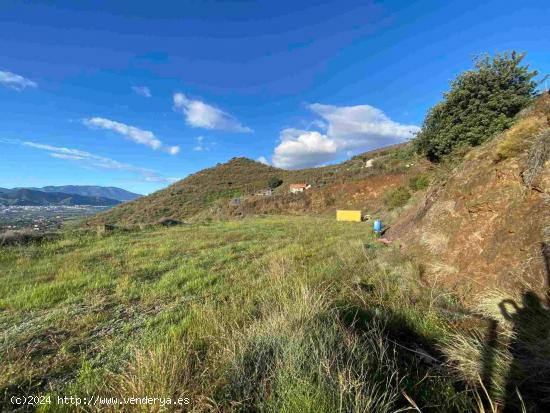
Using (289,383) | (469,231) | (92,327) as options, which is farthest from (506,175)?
(92,327)

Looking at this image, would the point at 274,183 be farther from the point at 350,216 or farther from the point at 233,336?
the point at 233,336

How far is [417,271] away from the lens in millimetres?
5504

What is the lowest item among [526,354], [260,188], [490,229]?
[526,354]

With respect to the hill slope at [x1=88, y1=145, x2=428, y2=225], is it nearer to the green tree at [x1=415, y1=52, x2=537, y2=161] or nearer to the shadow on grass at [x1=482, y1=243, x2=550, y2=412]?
the green tree at [x1=415, y1=52, x2=537, y2=161]

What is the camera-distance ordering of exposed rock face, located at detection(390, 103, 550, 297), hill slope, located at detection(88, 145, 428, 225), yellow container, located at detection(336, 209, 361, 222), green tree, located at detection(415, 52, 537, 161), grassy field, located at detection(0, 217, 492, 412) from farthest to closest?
hill slope, located at detection(88, 145, 428, 225), yellow container, located at detection(336, 209, 361, 222), green tree, located at detection(415, 52, 537, 161), exposed rock face, located at detection(390, 103, 550, 297), grassy field, located at detection(0, 217, 492, 412)

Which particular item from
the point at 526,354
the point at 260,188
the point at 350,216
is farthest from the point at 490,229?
the point at 260,188

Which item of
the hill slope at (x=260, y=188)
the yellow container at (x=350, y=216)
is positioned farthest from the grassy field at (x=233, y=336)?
the hill slope at (x=260, y=188)

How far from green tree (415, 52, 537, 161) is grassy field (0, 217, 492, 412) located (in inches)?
508

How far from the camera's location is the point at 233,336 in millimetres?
2982

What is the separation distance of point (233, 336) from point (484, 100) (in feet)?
63.3

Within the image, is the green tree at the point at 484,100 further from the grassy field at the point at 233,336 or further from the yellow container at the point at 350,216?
the grassy field at the point at 233,336

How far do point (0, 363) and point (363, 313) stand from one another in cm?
466

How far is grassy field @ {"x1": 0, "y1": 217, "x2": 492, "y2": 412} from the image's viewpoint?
223 centimetres

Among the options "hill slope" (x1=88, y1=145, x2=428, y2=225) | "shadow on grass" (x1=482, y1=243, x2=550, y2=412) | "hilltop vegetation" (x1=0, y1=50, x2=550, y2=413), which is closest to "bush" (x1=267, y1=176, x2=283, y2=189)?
"hill slope" (x1=88, y1=145, x2=428, y2=225)
